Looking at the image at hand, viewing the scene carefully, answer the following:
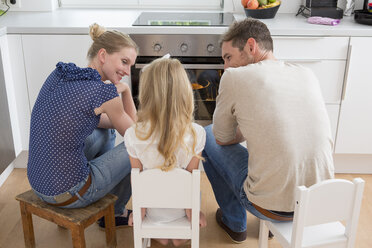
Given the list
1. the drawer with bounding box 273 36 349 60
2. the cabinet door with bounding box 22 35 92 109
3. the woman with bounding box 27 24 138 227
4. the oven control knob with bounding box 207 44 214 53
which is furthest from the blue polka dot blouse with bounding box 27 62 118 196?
the drawer with bounding box 273 36 349 60

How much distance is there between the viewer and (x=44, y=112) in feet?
5.63

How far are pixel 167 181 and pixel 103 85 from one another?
0.46m

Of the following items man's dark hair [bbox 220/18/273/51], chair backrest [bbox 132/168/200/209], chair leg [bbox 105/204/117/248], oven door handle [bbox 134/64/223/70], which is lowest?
chair leg [bbox 105/204/117/248]

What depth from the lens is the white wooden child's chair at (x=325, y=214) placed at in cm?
142

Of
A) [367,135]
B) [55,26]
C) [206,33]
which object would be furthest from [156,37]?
[367,135]

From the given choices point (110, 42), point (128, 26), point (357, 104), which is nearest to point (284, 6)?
point (357, 104)

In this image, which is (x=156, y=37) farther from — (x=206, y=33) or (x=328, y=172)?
(x=328, y=172)

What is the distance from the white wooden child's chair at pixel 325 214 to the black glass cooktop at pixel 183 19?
1487 millimetres

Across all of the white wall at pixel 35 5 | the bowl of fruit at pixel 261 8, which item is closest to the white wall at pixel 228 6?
the white wall at pixel 35 5

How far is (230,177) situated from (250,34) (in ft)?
1.98

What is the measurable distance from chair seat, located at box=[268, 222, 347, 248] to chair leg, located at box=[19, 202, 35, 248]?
1071 millimetres

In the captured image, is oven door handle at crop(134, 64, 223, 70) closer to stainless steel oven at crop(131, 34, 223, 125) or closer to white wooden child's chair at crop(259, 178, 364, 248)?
stainless steel oven at crop(131, 34, 223, 125)

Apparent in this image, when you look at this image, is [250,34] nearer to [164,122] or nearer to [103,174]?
[164,122]

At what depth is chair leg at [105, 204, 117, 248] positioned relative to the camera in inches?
77.5
